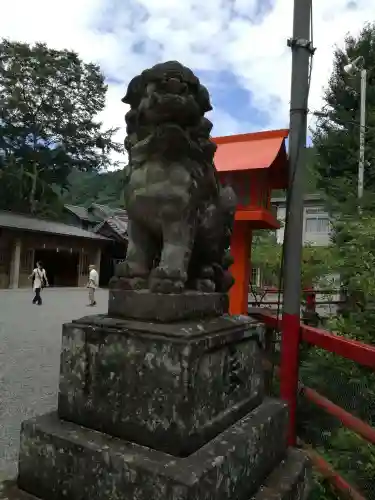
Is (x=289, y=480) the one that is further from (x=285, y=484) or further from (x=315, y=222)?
(x=315, y=222)

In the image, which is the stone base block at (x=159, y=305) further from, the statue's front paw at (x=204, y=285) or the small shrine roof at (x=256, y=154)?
the small shrine roof at (x=256, y=154)

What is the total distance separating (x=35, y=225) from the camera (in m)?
16.9

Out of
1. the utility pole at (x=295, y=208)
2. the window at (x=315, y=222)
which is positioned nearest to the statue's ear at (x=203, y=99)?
the utility pole at (x=295, y=208)

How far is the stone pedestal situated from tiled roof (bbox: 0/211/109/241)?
14983mm

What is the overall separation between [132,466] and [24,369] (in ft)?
12.4

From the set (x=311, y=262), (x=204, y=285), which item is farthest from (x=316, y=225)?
(x=204, y=285)

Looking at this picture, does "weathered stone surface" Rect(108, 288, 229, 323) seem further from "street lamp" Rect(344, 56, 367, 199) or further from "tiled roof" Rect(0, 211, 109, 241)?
"tiled roof" Rect(0, 211, 109, 241)

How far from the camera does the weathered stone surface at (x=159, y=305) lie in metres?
1.40

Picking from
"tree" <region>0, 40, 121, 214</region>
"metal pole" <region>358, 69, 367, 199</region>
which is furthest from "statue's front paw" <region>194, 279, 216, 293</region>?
"tree" <region>0, 40, 121, 214</region>

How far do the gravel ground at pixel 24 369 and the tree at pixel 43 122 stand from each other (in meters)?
13.5

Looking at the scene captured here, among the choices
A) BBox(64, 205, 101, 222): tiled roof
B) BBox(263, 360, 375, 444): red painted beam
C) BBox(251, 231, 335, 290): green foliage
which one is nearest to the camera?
BBox(263, 360, 375, 444): red painted beam

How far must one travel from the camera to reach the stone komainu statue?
1474 mm

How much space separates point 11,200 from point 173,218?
69.9 feet

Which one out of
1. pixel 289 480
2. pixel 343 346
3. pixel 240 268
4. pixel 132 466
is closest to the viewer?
pixel 132 466
